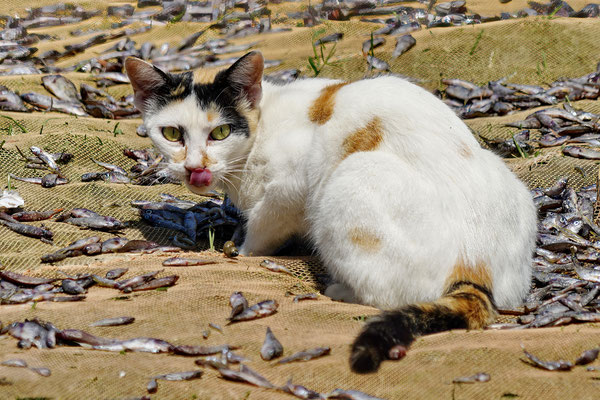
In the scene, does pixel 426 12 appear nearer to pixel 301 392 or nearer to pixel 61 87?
pixel 61 87

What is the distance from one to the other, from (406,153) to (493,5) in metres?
6.15

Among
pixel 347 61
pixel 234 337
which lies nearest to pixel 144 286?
pixel 234 337

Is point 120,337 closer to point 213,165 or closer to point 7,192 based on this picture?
point 213,165

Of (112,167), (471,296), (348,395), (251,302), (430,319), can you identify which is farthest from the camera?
(112,167)

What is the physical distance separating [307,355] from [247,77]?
79.8 inches

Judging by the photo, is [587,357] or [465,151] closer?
[587,357]

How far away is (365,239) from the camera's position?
328 cm

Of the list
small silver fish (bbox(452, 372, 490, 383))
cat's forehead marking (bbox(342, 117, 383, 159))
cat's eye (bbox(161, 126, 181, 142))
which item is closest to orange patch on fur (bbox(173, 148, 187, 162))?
cat's eye (bbox(161, 126, 181, 142))

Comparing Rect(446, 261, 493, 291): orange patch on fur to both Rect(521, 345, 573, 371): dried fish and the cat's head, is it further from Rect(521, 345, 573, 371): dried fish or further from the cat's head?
the cat's head

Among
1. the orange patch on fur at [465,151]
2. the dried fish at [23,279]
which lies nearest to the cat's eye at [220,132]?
the dried fish at [23,279]

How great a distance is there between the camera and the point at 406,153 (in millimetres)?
3467

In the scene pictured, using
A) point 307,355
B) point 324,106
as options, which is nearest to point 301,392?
point 307,355

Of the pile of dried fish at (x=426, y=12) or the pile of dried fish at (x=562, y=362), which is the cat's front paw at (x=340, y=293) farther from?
the pile of dried fish at (x=426, y=12)

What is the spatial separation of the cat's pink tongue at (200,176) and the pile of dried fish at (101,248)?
0.51 meters
